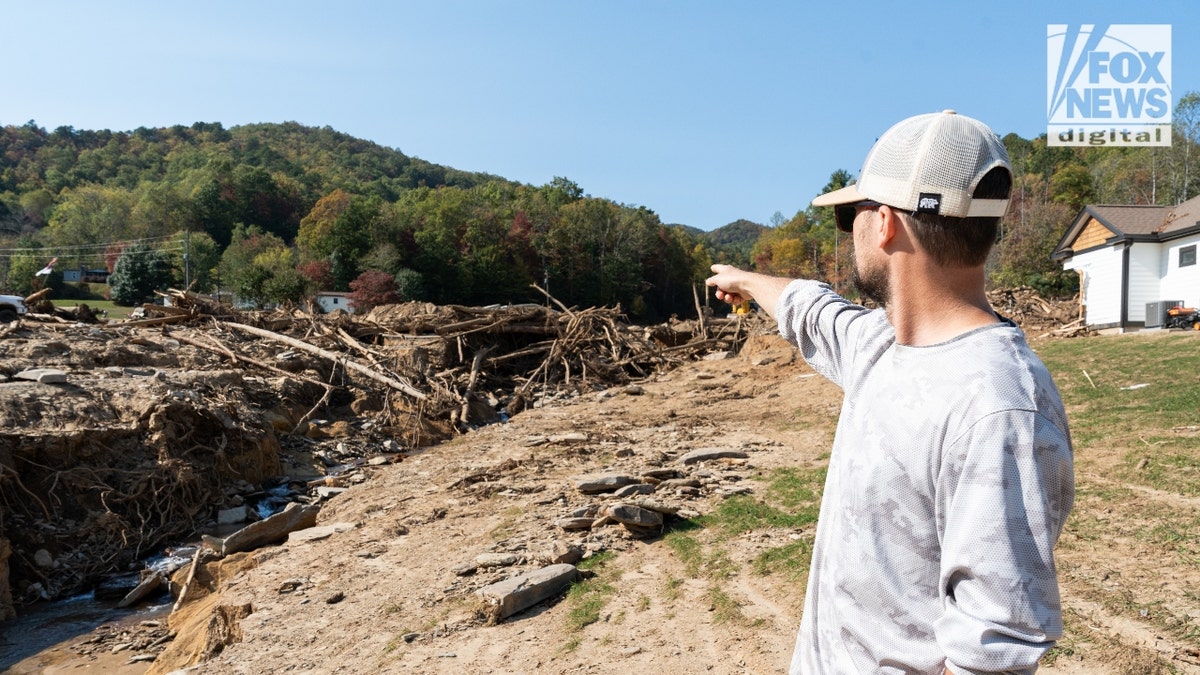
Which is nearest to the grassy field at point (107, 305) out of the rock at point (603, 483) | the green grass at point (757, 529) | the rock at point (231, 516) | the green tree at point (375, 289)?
the green tree at point (375, 289)

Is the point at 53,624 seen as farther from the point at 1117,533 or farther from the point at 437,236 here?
the point at 437,236

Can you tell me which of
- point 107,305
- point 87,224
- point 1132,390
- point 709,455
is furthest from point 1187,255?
point 87,224

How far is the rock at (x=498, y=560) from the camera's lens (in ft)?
19.7

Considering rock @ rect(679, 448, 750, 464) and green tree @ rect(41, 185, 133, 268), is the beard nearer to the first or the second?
rock @ rect(679, 448, 750, 464)

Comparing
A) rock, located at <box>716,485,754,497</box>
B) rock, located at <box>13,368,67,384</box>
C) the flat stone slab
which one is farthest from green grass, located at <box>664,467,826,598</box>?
rock, located at <box>13,368,67,384</box>

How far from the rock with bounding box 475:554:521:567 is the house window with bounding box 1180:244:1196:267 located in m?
20.9

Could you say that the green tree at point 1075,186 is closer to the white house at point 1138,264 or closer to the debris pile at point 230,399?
the white house at point 1138,264

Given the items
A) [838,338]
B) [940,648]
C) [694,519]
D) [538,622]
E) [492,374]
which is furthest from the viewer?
[492,374]

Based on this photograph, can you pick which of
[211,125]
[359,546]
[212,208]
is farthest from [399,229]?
[211,125]

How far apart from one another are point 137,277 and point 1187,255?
55.9 m

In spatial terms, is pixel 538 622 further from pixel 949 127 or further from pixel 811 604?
pixel 949 127

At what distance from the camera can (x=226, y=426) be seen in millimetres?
11117

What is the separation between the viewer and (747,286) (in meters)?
2.40

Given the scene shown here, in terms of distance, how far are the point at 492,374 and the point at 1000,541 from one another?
19057mm
